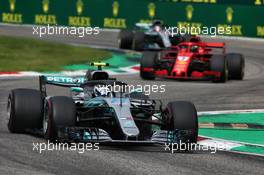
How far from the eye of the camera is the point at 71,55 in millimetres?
29391

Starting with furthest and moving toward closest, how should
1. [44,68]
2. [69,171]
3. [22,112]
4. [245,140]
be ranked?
1. [44,68]
2. [245,140]
3. [22,112]
4. [69,171]

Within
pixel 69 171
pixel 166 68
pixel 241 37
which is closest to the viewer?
pixel 69 171

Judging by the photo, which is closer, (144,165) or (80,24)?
(144,165)

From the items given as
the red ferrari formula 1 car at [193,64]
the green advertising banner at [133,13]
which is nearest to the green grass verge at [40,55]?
the red ferrari formula 1 car at [193,64]

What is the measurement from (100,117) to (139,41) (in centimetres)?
1946

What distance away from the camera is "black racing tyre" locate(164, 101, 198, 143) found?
40.2 ft

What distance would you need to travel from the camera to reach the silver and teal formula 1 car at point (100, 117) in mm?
11828

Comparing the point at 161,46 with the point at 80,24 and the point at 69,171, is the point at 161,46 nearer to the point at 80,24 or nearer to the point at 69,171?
the point at 80,24

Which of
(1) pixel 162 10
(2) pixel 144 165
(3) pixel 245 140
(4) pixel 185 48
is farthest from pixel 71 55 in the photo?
(2) pixel 144 165

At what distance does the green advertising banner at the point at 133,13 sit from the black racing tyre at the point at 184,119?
25.1 metres

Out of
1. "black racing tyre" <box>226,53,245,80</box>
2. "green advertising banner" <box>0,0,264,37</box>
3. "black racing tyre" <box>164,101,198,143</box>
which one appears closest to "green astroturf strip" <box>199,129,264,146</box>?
"black racing tyre" <box>164,101,198,143</box>

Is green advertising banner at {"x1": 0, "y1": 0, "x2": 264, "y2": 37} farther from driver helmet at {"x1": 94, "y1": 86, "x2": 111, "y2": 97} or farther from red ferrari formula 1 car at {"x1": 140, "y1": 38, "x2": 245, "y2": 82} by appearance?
driver helmet at {"x1": 94, "y1": 86, "x2": 111, "y2": 97}

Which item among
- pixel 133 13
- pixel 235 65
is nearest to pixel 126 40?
pixel 133 13

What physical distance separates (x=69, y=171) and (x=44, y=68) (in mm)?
15388
